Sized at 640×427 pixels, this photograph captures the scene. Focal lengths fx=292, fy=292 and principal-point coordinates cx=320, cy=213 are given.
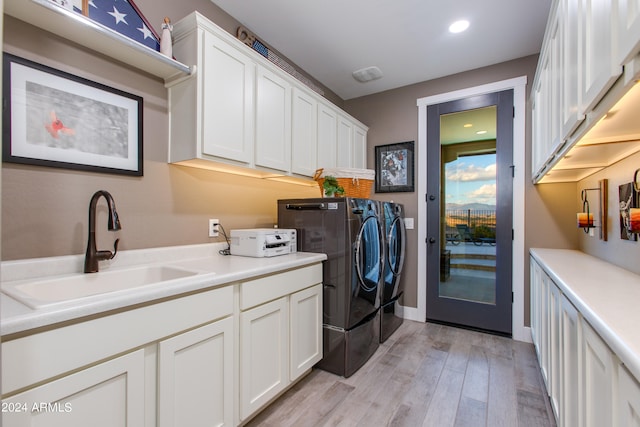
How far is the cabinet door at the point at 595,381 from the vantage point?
81cm

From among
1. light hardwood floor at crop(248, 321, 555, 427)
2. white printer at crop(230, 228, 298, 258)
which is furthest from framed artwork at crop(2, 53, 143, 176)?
light hardwood floor at crop(248, 321, 555, 427)

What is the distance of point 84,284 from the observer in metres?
1.39

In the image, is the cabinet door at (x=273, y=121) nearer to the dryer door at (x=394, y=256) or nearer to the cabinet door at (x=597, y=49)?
the dryer door at (x=394, y=256)

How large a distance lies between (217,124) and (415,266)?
8.35 feet

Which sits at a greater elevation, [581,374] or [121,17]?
[121,17]

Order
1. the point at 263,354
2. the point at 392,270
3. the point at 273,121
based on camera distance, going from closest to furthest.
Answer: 1. the point at 263,354
2. the point at 273,121
3. the point at 392,270

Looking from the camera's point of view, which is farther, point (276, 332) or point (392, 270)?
point (392, 270)

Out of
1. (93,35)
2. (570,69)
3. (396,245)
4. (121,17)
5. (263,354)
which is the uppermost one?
(121,17)

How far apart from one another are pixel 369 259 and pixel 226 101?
1.58 metres

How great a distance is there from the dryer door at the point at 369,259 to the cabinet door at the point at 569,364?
3.99ft

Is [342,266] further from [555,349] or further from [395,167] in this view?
[395,167]

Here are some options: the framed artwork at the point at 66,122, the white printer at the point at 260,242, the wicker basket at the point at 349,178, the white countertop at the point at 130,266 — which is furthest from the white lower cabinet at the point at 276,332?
the framed artwork at the point at 66,122

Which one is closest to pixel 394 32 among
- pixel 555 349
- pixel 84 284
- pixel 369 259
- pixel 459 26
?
pixel 459 26

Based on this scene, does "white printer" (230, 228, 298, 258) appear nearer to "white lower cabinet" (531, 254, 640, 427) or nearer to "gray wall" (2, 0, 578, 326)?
"gray wall" (2, 0, 578, 326)
